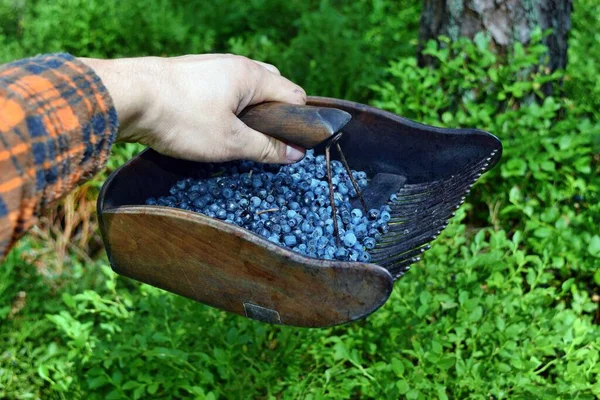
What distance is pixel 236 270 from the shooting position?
1674 mm

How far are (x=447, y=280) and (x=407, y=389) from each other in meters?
0.63

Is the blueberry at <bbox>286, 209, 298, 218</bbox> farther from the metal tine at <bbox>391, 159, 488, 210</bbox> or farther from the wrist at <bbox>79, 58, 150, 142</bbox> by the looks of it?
the wrist at <bbox>79, 58, 150, 142</bbox>

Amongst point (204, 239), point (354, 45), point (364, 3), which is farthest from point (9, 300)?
point (364, 3)

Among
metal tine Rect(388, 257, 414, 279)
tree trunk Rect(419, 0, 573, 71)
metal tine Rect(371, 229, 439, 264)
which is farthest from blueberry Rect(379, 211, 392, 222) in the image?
tree trunk Rect(419, 0, 573, 71)

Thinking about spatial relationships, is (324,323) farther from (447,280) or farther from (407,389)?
(447,280)

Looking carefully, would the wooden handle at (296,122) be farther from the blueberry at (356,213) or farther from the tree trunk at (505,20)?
the tree trunk at (505,20)

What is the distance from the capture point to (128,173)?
1933mm

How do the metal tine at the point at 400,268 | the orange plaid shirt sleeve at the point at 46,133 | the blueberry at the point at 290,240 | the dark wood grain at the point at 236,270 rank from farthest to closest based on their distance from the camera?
the blueberry at the point at 290,240 < the metal tine at the point at 400,268 < the dark wood grain at the point at 236,270 < the orange plaid shirt sleeve at the point at 46,133

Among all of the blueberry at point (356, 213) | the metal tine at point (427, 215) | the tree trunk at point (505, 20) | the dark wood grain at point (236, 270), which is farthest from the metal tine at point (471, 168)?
the tree trunk at point (505, 20)

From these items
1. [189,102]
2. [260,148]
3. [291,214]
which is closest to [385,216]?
[291,214]

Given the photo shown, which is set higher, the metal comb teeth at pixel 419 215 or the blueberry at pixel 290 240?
the metal comb teeth at pixel 419 215

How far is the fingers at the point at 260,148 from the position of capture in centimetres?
181

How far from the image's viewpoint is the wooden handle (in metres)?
1.81

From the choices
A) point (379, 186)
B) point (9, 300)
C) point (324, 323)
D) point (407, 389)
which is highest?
point (379, 186)
